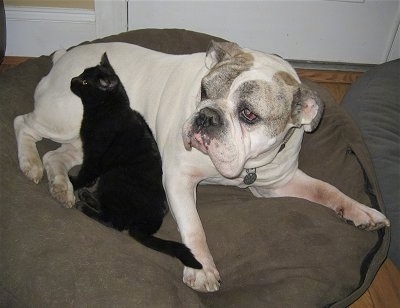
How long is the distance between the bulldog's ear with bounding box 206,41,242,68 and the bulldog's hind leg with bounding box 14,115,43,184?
1196 millimetres

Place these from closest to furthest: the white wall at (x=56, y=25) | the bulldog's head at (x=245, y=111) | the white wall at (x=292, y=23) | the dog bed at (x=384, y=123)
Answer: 1. the bulldog's head at (x=245, y=111)
2. the dog bed at (x=384, y=123)
3. the white wall at (x=56, y=25)
4. the white wall at (x=292, y=23)

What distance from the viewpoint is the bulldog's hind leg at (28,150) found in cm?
266

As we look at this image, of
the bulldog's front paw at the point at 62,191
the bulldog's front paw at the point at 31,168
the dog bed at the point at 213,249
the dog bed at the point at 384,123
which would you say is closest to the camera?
the dog bed at the point at 213,249

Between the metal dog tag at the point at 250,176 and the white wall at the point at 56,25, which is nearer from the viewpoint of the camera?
the metal dog tag at the point at 250,176

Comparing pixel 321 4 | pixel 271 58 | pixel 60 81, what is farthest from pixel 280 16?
pixel 60 81

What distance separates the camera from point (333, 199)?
9.05 feet

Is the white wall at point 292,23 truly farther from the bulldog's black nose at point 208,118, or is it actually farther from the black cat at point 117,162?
the bulldog's black nose at point 208,118

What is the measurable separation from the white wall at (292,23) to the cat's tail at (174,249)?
2462 mm

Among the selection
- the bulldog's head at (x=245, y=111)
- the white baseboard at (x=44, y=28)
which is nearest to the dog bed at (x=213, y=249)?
the bulldog's head at (x=245, y=111)

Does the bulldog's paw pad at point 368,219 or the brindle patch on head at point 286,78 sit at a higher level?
the brindle patch on head at point 286,78

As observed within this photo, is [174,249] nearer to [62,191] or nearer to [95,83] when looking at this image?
[62,191]

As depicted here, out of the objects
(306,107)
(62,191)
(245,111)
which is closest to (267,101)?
(245,111)

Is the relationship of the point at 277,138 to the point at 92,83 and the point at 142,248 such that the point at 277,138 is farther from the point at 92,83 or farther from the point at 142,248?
the point at 92,83

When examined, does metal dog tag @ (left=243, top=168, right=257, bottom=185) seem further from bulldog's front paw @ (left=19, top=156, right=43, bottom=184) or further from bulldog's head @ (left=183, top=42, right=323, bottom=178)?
bulldog's front paw @ (left=19, top=156, right=43, bottom=184)
